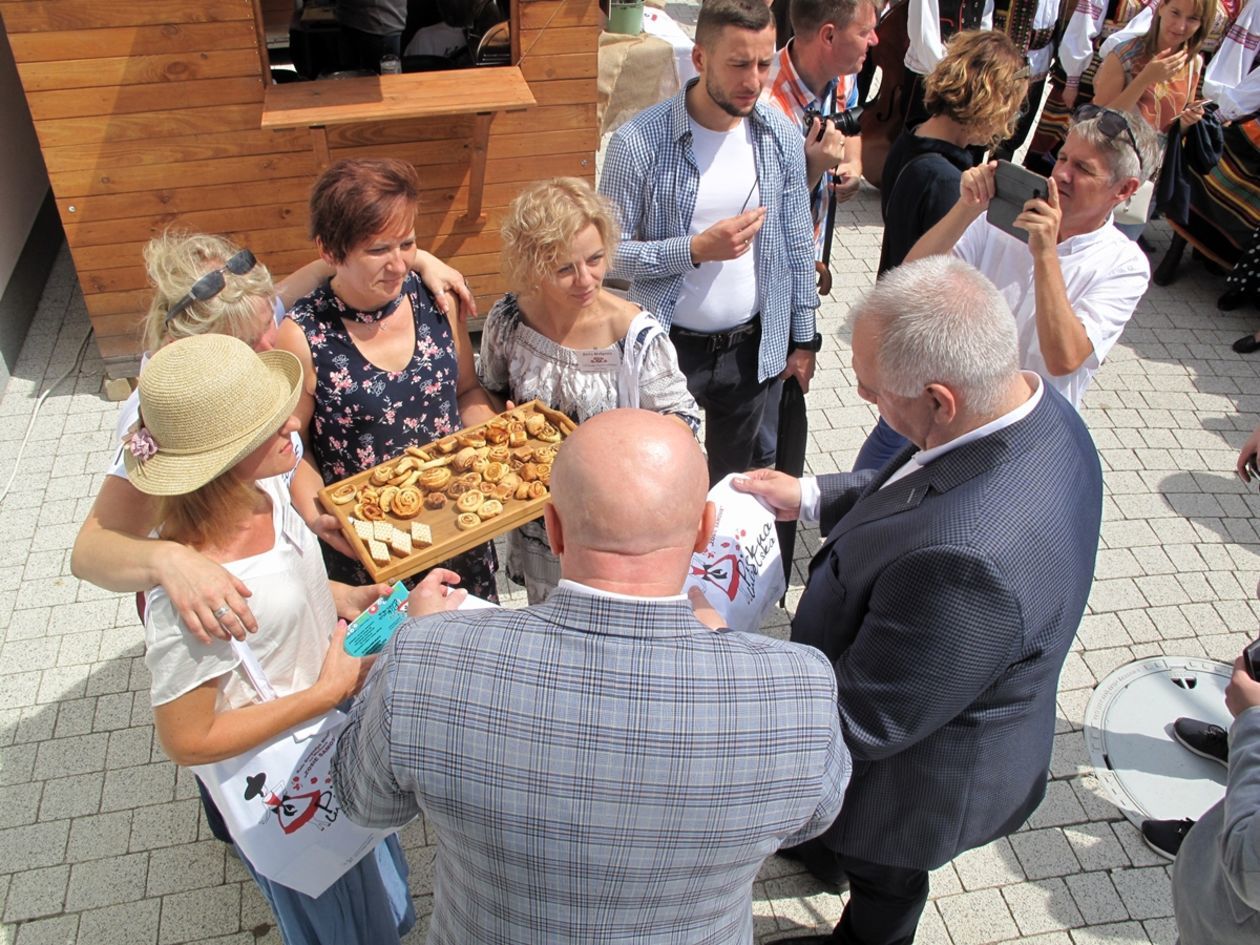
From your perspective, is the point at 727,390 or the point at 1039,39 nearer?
the point at 727,390

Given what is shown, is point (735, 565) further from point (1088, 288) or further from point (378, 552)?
point (1088, 288)

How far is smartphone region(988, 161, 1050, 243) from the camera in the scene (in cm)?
328

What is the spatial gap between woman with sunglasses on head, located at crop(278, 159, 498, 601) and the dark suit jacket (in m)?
1.40

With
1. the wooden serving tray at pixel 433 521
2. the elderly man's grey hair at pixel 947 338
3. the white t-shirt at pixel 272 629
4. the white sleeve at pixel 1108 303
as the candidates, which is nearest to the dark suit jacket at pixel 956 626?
the elderly man's grey hair at pixel 947 338

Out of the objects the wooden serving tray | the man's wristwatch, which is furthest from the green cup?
the wooden serving tray

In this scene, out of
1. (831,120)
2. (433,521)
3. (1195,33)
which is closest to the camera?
(433,521)

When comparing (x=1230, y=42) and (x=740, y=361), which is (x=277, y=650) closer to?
(x=740, y=361)

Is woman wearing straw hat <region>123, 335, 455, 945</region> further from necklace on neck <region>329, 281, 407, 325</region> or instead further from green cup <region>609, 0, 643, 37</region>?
green cup <region>609, 0, 643, 37</region>

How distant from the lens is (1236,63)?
681 cm

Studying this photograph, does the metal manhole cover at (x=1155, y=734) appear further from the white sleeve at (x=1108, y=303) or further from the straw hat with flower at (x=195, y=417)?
the straw hat with flower at (x=195, y=417)

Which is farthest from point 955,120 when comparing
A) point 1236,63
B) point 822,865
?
point 1236,63

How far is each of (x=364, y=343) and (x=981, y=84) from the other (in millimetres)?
2823

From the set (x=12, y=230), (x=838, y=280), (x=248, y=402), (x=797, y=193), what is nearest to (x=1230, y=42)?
(x=838, y=280)

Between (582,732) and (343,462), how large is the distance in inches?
71.0
